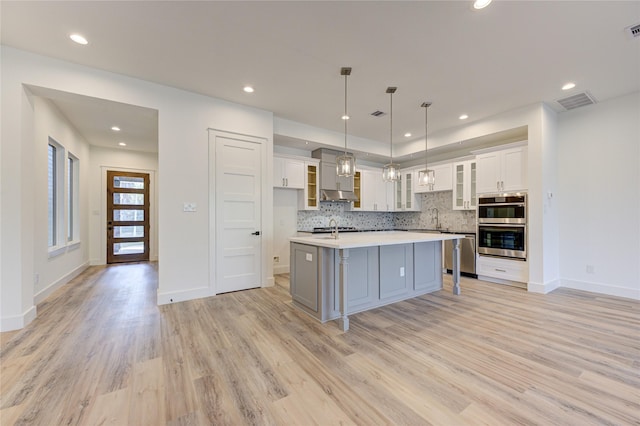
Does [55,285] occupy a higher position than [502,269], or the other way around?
[502,269]

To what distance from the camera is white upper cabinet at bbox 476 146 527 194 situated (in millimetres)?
4430

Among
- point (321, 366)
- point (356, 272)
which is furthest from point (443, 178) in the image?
point (321, 366)

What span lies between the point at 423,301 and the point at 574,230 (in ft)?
9.52

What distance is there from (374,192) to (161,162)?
470 centimetres

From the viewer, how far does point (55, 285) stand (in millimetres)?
4199

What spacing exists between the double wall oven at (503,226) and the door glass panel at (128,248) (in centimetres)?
807

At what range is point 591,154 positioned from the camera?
4.16 metres

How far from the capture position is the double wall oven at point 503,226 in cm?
436

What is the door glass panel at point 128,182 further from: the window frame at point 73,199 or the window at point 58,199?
the window at point 58,199

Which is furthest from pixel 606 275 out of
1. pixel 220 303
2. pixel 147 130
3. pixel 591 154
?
pixel 147 130

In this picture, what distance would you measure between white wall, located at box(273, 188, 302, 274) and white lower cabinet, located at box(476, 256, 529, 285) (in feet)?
12.1

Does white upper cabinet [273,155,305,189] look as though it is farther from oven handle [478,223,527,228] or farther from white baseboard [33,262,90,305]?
white baseboard [33,262,90,305]

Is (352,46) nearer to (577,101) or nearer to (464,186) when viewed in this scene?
(577,101)

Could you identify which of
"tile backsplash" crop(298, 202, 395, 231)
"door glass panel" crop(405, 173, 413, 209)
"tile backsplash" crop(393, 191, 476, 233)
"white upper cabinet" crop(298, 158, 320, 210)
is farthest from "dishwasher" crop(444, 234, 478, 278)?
"white upper cabinet" crop(298, 158, 320, 210)
